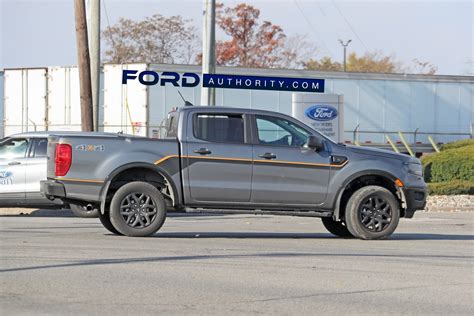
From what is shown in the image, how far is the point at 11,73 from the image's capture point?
121 ft

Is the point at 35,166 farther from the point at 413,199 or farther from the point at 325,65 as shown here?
the point at 325,65

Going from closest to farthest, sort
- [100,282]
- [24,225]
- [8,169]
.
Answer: [100,282] < [24,225] < [8,169]

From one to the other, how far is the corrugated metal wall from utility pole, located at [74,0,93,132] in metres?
10.3

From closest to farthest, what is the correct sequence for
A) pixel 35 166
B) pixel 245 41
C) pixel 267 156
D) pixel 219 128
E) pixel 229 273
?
1. pixel 229 273
2. pixel 267 156
3. pixel 219 128
4. pixel 35 166
5. pixel 245 41

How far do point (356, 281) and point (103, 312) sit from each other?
3042mm

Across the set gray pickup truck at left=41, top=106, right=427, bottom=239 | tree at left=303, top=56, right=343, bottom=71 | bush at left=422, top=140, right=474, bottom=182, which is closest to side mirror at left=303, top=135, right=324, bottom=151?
gray pickup truck at left=41, top=106, right=427, bottom=239

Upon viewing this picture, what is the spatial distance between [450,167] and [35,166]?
1751cm

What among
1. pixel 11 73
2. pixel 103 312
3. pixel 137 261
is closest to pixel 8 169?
pixel 137 261

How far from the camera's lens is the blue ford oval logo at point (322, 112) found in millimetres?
32625

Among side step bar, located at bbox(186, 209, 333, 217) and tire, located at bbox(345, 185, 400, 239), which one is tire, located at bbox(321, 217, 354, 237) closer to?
tire, located at bbox(345, 185, 400, 239)

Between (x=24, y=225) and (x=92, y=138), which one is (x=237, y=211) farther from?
(x=24, y=225)

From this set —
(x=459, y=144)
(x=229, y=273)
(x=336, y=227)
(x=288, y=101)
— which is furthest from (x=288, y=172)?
(x=459, y=144)

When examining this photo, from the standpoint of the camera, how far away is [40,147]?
18312mm

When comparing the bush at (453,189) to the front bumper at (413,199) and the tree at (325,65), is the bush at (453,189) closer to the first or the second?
the front bumper at (413,199)
